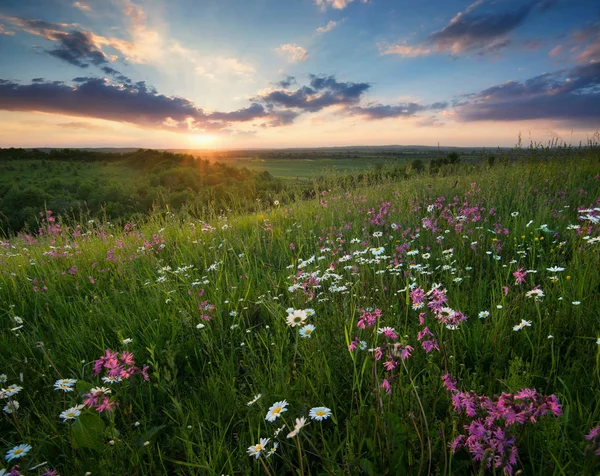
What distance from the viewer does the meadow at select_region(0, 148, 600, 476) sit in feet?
4.75

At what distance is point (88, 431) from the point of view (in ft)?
5.82

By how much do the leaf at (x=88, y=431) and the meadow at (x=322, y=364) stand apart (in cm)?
1

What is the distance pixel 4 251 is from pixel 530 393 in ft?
27.7

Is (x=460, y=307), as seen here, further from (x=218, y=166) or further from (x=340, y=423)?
(x=218, y=166)

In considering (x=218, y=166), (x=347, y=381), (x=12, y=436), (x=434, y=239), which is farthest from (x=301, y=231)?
(x=218, y=166)

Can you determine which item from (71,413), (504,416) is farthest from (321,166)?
(504,416)

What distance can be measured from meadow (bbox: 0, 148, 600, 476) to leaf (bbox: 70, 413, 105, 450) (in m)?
0.01

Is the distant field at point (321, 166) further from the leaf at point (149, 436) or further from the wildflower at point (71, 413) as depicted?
the wildflower at point (71, 413)

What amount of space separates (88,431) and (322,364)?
1.33 meters

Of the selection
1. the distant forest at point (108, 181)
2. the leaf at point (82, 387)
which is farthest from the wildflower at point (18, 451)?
the distant forest at point (108, 181)

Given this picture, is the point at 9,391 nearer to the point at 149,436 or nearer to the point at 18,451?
the point at 18,451

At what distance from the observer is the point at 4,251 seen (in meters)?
6.46

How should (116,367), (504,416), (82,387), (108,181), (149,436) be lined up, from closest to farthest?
(504,416) → (116,367) → (149,436) → (82,387) → (108,181)

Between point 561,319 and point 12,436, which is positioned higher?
point 561,319
